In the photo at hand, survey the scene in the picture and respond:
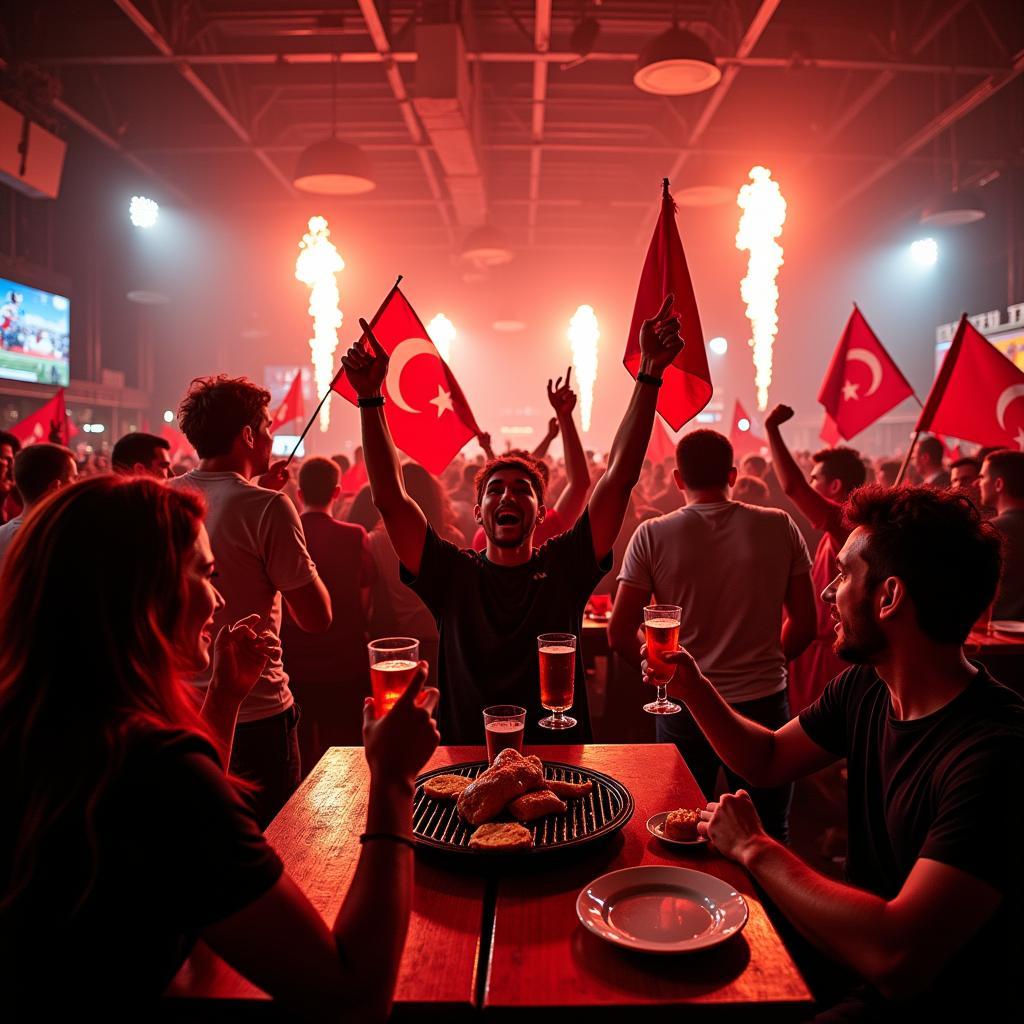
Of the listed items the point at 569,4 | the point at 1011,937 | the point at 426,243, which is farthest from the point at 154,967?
the point at 426,243

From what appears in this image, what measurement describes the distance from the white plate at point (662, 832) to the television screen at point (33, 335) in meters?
14.6

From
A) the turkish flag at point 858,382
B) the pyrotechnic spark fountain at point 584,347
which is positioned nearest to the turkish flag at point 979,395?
the turkish flag at point 858,382

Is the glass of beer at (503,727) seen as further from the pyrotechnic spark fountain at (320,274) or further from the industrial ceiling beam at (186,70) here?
the industrial ceiling beam at (186,70)

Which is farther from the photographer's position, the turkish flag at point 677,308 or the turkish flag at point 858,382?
the turkish flag at point 858,382

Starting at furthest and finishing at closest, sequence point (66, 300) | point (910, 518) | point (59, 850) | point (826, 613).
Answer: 1. point (66, 300)
2. point (826, 613)
3. point (910, 518)
4. point (59, 850)

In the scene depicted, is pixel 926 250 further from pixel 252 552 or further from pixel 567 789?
pixel 567 789

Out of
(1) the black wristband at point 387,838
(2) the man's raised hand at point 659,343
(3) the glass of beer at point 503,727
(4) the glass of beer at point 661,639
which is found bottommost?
(3) the glass of beer at point 503,727

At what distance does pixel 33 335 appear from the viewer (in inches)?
564

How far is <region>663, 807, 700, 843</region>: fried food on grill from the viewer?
177 centimetres

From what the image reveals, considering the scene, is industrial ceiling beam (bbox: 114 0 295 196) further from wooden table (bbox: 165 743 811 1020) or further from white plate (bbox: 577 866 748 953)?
Result: white plate (bbox: 577 866 748 953)

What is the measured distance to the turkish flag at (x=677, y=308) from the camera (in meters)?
3.38

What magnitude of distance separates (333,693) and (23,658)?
10.6 feet

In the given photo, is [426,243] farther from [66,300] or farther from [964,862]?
[964,862]

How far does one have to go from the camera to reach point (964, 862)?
139 centimetres
